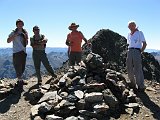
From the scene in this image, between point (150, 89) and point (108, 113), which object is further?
point (150, 89)

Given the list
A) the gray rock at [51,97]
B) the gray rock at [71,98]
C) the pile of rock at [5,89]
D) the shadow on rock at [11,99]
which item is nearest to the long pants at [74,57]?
the shadow on rock at [11,99]

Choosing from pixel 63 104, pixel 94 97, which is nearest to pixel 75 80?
pixel 94 97

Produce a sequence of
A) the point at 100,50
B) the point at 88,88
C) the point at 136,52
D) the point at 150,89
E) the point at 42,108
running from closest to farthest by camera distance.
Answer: the point at 42,108
the point at 88,88
the point at 136,52
the point at 150,89
the point at 100,50

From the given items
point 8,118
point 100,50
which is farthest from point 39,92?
point 100,50

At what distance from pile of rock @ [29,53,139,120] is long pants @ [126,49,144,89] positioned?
2.00 feet

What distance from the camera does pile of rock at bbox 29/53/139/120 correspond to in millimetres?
13789

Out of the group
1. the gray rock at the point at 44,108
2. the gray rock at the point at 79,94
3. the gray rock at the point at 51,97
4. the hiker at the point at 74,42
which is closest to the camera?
the gray rock at the point at 44,108

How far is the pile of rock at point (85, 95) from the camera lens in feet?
45.2

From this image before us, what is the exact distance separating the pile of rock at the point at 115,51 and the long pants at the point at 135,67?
45.5ft

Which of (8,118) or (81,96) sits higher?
(81,96)

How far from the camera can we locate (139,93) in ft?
55.0

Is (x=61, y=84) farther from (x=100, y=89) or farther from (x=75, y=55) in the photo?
(x=75, y=55)

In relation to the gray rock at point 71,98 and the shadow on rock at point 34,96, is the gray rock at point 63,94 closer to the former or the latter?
the gray rock at point 71,98

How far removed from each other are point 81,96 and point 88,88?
0.76 meters
